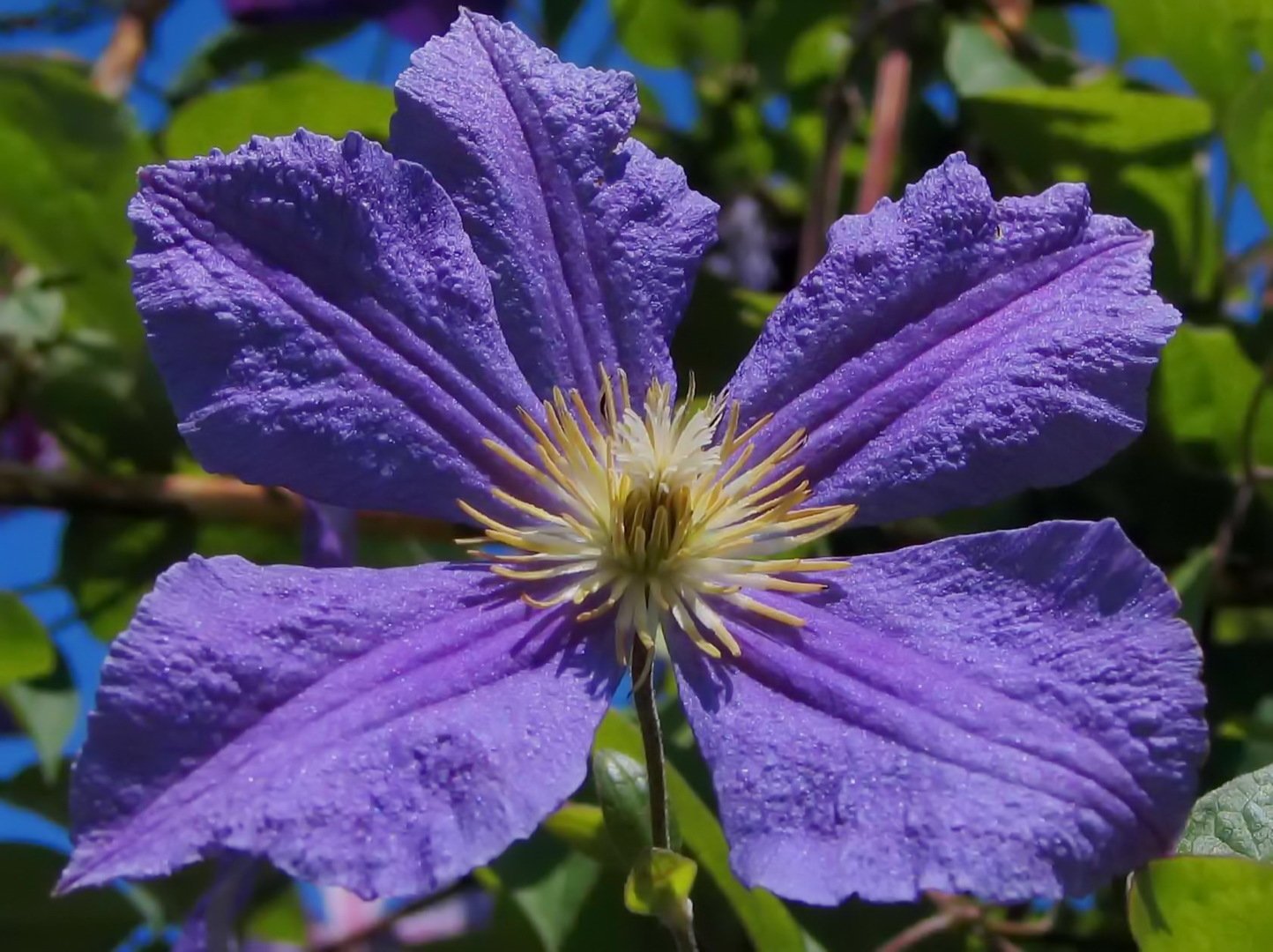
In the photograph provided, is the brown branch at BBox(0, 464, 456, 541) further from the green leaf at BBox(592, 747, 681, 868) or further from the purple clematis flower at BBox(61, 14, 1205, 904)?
the green leaf at BBox(592, 747, 681, 868)

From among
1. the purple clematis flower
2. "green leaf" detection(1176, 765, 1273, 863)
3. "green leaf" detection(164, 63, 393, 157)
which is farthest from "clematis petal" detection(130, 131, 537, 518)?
"green leaf" detection(164, 63, 393, 157)

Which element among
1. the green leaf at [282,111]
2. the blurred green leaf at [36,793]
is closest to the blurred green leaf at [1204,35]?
the green leaf at [282,111]

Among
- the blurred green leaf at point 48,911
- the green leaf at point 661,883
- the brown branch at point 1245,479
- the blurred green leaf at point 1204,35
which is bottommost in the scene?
the blurred green leaf at point 48,911

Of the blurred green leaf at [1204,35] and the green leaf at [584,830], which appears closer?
the green leaf at [584,830]

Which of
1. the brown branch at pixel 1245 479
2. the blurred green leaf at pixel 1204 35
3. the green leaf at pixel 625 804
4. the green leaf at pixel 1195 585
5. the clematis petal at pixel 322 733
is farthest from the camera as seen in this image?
the blurred green leaf at pixel 1204 35

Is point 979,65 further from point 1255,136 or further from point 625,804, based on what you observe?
point 625,804

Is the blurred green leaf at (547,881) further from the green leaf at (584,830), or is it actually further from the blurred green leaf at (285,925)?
the blurred green leaf at (285,925)
